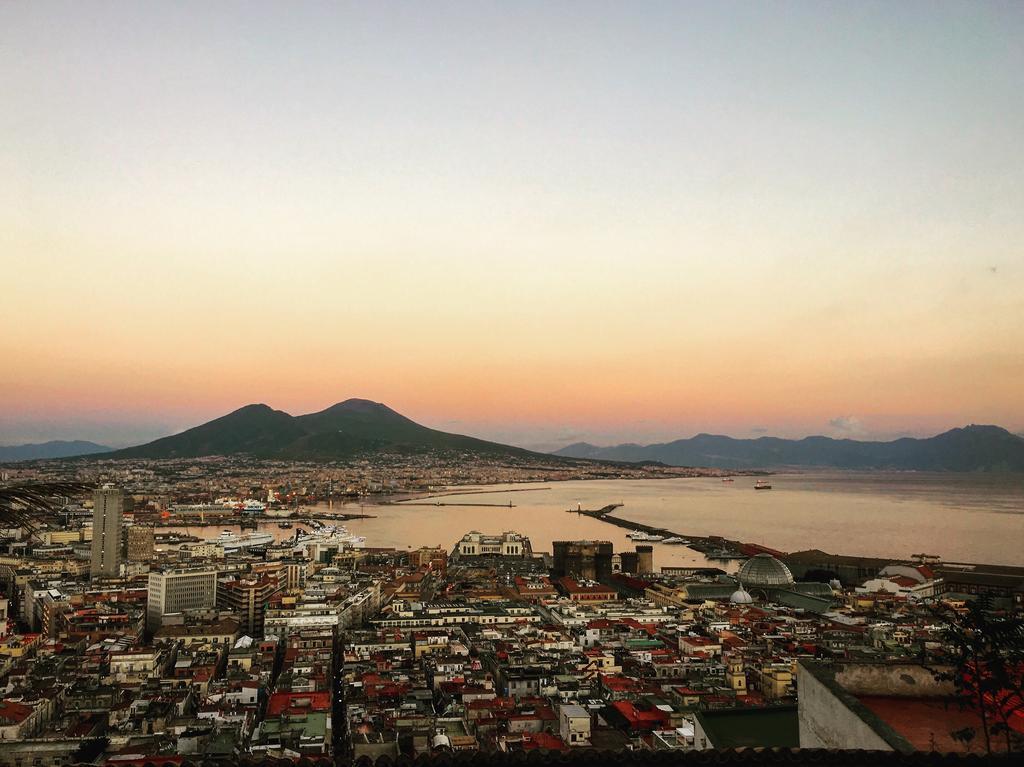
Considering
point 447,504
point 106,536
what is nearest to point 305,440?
point 447,504

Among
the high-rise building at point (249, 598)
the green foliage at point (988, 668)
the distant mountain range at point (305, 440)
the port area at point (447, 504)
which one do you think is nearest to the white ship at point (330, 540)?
the high-rise building at point (249, 598)

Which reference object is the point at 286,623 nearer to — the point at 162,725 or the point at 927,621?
the point at 162,725

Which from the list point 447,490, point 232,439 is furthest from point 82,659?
point 232,439

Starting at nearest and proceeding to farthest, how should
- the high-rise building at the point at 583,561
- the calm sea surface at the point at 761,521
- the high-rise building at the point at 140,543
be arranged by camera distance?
the high-rise building at the point at 583,561
the high-rise building at the point at 140,543
the calm sea surface at the point at 761,521

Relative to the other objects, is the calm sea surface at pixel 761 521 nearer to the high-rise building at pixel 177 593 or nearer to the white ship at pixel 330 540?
the white ship at pixel 330 540

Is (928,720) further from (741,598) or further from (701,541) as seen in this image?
(701,541)

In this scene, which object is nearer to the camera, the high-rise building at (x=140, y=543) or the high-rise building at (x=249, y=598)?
the high-rise building at (x=249, y=598)
